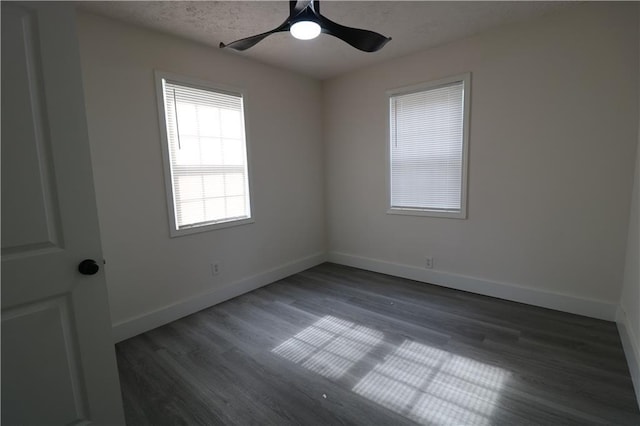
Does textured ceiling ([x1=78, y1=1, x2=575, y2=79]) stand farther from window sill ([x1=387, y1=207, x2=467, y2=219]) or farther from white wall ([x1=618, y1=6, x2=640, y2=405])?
window sill ([x1=387, y1=207, x2=467, y2=219])

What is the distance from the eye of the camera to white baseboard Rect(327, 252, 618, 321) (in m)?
2.64

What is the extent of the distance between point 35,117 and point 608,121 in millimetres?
3750

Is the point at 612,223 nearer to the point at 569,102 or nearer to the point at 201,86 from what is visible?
the point at 569,102

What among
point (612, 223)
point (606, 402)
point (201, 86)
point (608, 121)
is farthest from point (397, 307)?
point (201, 86)

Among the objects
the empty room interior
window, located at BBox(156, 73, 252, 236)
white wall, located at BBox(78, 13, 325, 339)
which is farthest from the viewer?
window, located at BBox(156, 73, 252, 236)

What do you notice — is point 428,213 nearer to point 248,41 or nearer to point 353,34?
point 353,34

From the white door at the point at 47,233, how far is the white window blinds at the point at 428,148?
312cm

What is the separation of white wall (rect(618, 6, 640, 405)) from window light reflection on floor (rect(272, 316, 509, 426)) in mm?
856

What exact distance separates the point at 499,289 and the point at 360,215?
1834 millimetres

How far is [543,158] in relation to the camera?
2.75 m

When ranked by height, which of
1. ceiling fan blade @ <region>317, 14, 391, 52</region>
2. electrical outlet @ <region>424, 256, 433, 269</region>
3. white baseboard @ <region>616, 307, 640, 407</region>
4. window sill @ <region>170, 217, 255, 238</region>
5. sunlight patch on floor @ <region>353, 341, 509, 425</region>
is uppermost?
Result: ceiling fan blade @ <region>317, 14, 391, 52</region>

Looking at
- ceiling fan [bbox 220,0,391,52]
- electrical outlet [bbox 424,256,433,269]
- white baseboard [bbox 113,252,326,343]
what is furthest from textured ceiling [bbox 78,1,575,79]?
→ white baseboard [bbox 113,252,326,343]

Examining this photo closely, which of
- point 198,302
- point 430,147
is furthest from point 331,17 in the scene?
point 198,302

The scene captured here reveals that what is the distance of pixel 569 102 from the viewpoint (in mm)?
2586
